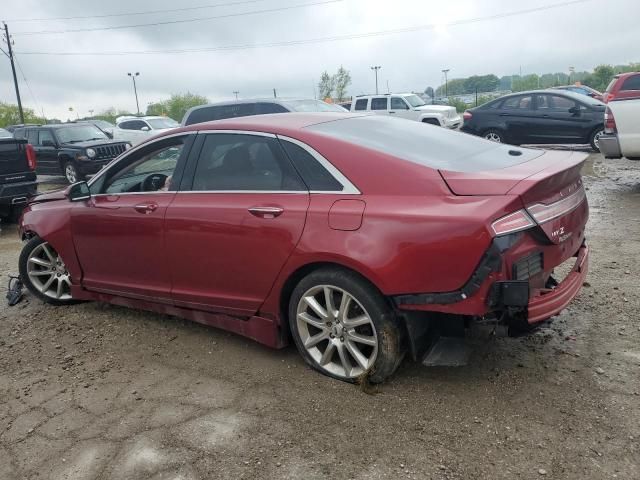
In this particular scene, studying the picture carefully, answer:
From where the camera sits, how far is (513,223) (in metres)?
2.85

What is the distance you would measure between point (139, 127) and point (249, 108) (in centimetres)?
984

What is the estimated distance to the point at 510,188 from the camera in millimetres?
2904

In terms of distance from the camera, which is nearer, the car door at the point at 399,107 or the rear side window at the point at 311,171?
the rear side window at the point at 311,171

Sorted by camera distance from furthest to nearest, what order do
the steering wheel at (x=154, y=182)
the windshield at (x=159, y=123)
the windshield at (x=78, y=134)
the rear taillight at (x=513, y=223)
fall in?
the windshield at (x=159, y=123)
the windshield at (x=78, y=134)
the steering wheel at (x=154, y=182)
the rear taillight at (x=513, y=223)

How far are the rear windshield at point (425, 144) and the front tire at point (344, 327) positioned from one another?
0.79m

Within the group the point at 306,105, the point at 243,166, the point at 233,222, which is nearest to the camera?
the point at 233,222

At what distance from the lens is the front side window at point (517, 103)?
45.5ft

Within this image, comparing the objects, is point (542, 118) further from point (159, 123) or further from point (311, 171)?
point (159, 123)

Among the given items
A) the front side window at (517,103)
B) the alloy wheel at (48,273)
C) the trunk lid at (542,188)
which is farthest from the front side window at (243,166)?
the front side window at (517,103)

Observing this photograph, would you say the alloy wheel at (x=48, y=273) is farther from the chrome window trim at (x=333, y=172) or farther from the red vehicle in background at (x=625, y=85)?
the red vehicle in background at (x=625, y=85)

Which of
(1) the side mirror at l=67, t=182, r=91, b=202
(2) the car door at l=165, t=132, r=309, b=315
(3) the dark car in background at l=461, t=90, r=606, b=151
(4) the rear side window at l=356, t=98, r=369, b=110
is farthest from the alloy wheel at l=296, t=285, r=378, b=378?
(4) the rear side window at l=356, t=98, r=369, b=110

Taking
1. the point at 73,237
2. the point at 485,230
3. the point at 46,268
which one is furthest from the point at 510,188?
the point at 46,268

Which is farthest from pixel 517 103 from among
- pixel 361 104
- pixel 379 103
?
pixel 361 104

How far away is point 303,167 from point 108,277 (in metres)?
1.99
